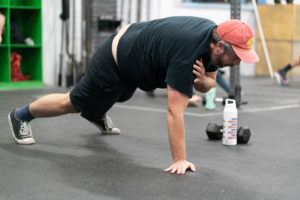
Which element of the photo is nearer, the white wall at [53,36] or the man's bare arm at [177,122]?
the man's bare arm at [177,122]

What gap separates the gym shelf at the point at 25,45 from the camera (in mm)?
6879

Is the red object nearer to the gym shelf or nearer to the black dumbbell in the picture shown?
the gym shelf

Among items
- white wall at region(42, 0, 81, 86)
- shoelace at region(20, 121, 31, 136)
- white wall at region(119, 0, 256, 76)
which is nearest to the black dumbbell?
shoelace at region(20, 121, 31, 136)

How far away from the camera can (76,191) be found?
242 cm

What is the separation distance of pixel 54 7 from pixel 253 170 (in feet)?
17.2

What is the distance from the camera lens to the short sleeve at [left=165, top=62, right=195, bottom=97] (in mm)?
2504

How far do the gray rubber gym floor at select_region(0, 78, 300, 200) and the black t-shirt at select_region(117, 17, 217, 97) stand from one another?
0.49 meters

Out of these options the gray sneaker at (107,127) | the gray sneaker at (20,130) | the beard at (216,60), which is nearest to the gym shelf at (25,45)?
the gray sneaker at (107,127)

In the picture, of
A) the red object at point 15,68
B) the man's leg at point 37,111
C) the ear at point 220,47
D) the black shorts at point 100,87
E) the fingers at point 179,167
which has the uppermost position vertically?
the ear at point 220,47

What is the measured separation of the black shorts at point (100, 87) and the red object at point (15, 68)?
424cm

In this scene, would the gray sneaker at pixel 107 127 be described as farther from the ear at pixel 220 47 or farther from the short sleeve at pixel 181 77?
the ear at pixel 220 47

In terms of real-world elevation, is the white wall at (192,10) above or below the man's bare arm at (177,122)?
above

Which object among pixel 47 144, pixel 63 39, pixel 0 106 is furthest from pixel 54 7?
pixel 47 144

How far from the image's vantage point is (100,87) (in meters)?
3.02
